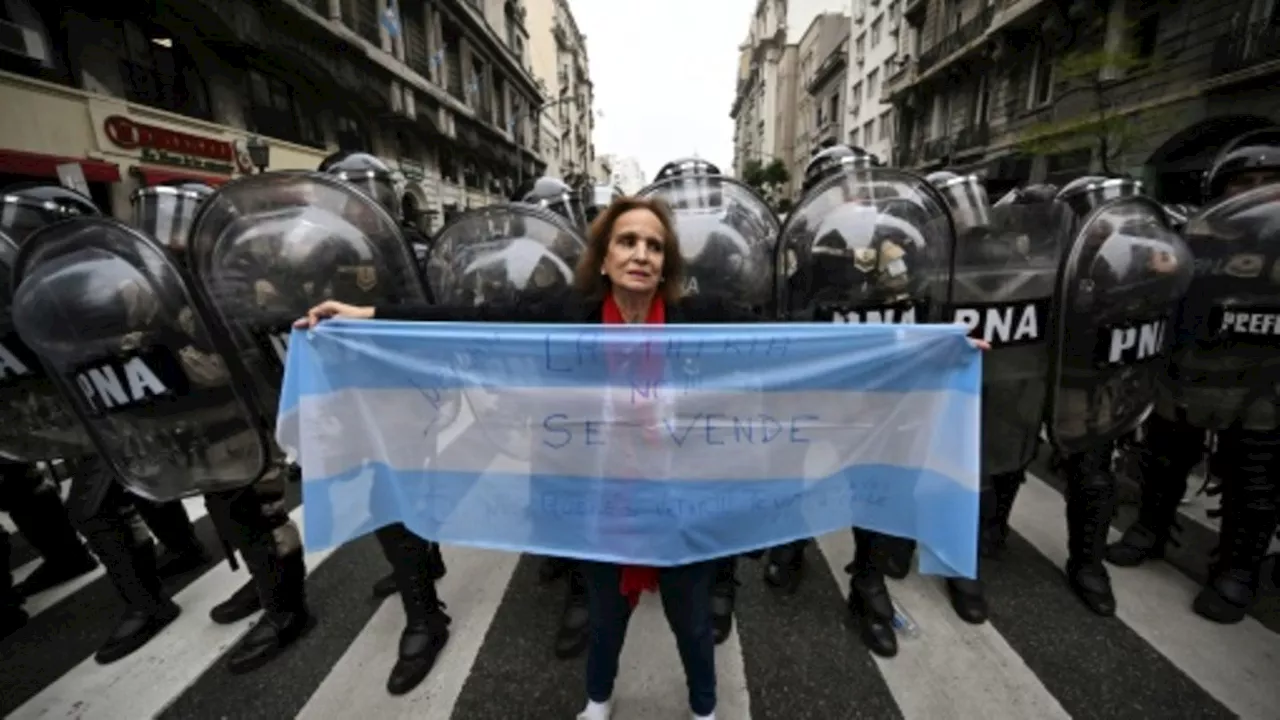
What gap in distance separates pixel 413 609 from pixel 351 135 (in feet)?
66.4

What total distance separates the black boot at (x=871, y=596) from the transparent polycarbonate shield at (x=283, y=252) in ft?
8.22

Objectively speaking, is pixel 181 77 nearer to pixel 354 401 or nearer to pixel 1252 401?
pixel 354 401

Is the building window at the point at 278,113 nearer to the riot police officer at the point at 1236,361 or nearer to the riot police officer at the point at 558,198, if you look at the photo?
the riot police officer at the point at 558,198

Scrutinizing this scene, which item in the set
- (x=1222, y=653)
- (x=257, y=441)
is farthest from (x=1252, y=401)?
(x=257, y=441)

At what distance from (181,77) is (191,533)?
43.8ft

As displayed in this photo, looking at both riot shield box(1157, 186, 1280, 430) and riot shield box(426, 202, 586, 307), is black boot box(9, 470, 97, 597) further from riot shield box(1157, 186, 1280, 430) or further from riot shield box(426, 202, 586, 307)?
riot shield box(1157, 186, 1280, 430)

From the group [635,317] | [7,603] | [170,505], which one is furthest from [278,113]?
[635,317]

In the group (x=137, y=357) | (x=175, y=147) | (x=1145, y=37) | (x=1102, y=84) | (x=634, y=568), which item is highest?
(x=1145, y=37)

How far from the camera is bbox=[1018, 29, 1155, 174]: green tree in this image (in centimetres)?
1284

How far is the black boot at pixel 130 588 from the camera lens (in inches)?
102

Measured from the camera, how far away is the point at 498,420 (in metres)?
1.98

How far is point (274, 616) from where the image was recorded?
2.61 meters

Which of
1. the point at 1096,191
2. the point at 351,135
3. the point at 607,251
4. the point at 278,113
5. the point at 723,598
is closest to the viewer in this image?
the point at 607,251

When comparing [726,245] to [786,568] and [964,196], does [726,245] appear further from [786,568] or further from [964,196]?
[786,568]
